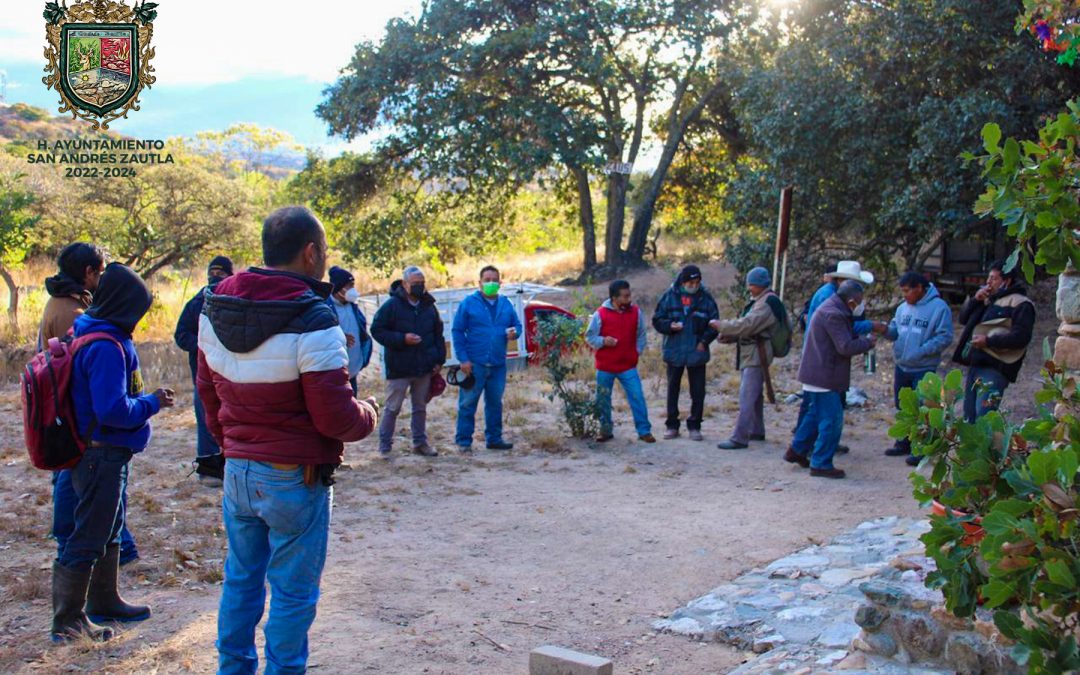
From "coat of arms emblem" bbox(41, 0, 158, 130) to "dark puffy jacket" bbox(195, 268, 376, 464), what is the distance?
8752mm

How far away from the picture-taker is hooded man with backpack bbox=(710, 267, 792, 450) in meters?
9.38

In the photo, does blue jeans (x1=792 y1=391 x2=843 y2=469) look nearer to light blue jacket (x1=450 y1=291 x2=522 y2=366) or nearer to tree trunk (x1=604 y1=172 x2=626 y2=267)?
light blue jacket (x1=450 y1=291 x2=522 y2=366)

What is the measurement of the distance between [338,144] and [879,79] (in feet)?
44.3

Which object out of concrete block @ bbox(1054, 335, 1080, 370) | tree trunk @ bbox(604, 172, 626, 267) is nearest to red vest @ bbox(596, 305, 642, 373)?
concrete block @ bbox(1054, 335, 1080, 370)

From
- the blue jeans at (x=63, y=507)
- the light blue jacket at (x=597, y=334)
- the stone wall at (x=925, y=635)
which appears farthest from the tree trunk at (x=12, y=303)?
the stone wall at (x=925, y=635)

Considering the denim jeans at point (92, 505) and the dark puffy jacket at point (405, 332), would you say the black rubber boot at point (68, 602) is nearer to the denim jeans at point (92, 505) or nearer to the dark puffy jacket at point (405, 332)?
the denim jeans at point (92, 505)

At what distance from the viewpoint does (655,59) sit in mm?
22094

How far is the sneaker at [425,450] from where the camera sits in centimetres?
927

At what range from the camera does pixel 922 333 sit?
8.73 m

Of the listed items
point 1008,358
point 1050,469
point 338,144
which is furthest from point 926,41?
point 338,144

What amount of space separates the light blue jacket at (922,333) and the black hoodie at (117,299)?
6.54 meters

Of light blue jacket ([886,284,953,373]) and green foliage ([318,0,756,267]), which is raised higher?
green foliage ([318,0,756,267])

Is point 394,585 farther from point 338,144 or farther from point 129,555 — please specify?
point 338,144

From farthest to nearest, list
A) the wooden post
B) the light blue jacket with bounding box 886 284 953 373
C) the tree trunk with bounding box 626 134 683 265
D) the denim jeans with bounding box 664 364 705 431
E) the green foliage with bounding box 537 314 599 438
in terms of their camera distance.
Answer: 1. the tree trunk with bounding box 626 134 683 265
2. the wooden post
3. the denim jeans with bounding box 664 364 705 431
4. the green foliage with bounding box 537 314 599 438
5. the light blue jacket with bounding box 886 284 953 373
